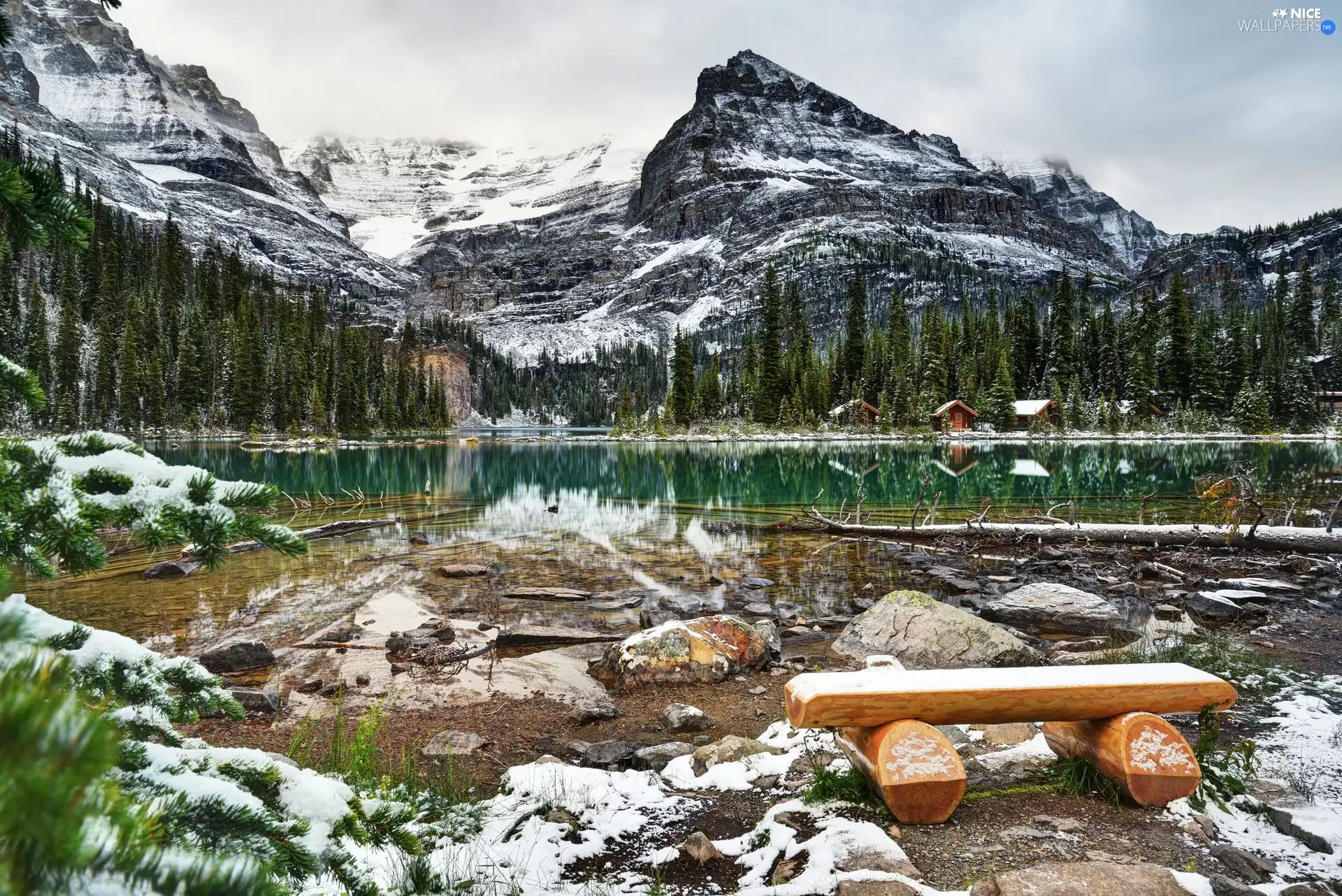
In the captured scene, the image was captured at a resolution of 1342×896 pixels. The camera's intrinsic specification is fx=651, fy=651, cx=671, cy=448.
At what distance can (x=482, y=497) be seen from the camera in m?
26.8

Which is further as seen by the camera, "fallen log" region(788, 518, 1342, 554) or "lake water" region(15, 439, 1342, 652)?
"fallen log" region(788, 518, 1342, 554)

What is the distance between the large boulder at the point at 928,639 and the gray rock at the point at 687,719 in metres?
2.68

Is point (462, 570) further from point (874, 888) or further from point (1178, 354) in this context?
point (1178, 354)

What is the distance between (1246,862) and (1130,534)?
1379 cm

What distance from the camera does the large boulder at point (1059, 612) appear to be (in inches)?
365

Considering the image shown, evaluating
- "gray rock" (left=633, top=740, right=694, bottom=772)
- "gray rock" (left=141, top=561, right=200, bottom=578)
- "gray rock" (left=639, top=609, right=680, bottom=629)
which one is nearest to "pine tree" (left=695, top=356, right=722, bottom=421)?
"gray rock" (left=141, top=561, right=200, bottom=578)

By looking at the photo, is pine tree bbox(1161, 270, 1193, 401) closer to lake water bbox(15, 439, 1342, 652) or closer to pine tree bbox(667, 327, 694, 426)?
lake water bbox(15, 439, 1342, 652)

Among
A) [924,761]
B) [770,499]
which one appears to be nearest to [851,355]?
[770,499]

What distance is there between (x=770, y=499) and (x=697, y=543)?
822cm

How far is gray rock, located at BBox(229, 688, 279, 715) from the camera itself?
22.6ft

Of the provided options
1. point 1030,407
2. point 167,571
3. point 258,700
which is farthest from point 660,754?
point 1030,407

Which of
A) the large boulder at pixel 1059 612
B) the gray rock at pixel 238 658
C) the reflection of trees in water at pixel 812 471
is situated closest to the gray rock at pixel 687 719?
the gray rock at pixel 238 658

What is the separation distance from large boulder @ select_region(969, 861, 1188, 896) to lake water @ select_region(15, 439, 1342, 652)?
417 cm

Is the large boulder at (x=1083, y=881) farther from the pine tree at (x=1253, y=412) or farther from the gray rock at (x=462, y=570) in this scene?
the pine tree at (x=1253, y=412)
